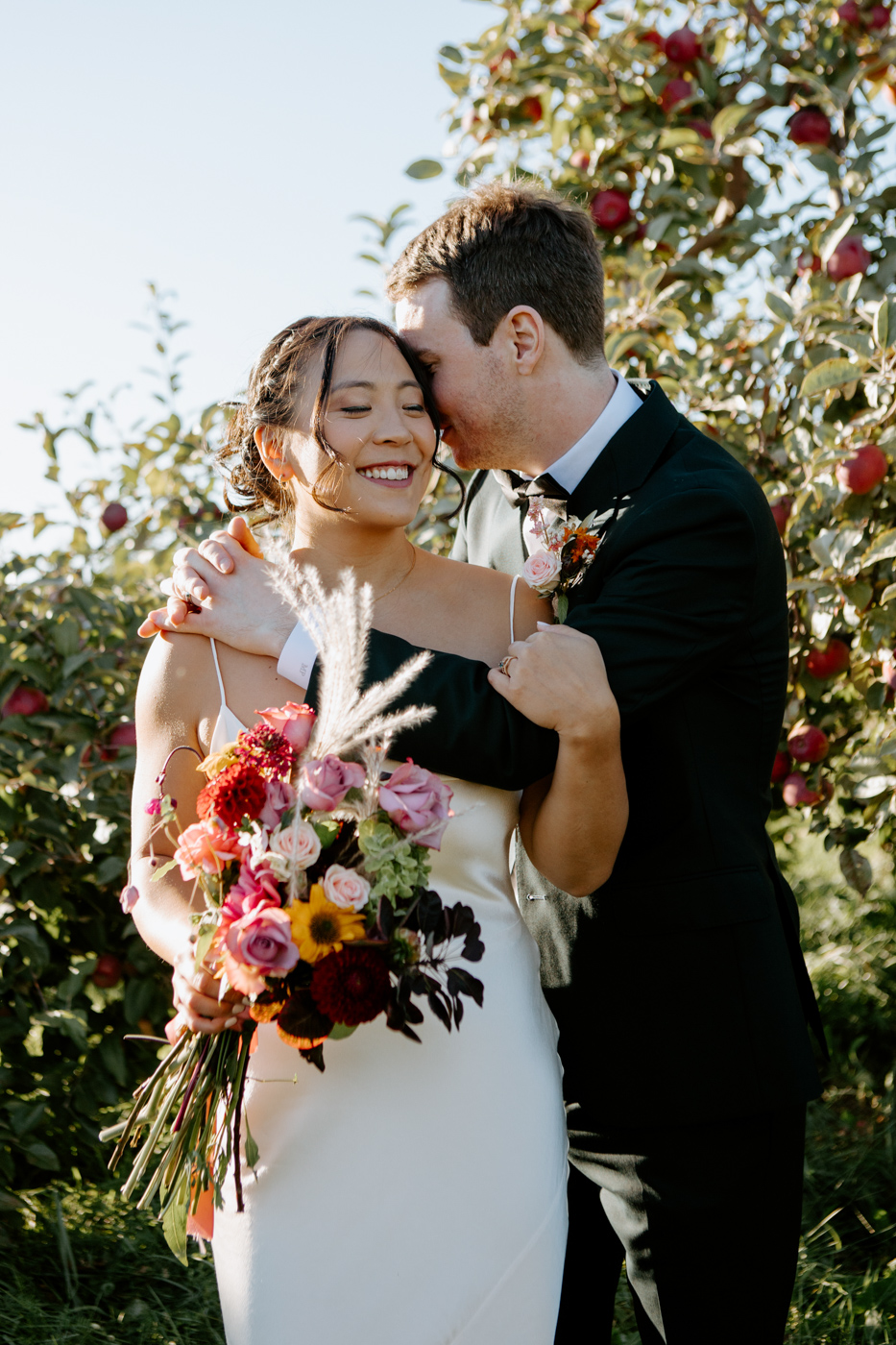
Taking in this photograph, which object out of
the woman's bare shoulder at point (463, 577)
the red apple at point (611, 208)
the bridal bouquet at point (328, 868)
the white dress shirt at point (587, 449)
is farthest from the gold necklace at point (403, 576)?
the red apple at point (611, 208)

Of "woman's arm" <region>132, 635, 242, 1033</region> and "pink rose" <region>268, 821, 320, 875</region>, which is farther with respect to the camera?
"woman's arm" <region>132, 635, 242, 1033</region>

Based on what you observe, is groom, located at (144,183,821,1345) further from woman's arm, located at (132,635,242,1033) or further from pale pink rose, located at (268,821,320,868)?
pale pink rose, located at (268,821,320,868)

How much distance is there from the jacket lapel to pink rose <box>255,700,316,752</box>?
0.86 m

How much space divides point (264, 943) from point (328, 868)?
127 mm

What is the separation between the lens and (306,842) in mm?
1434

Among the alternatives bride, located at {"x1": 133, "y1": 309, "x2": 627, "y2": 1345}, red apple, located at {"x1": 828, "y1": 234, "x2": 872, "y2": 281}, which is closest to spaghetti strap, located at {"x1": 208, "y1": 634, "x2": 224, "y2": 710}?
bride, located at {"x1": 133, "y1": 309, "x2": 627, "y2": 1345}

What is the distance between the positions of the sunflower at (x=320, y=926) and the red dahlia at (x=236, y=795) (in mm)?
132

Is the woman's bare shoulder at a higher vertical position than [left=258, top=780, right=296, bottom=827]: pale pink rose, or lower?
higher

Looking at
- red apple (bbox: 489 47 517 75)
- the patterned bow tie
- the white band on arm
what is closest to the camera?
the white band on arm

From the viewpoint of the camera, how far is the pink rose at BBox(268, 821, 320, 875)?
143cm

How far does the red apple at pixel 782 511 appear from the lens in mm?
3053

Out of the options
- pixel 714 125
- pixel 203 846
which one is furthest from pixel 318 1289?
pixel 714 125

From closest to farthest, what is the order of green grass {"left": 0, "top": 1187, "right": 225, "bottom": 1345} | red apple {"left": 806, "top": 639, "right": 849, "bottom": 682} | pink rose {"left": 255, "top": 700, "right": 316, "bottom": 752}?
pink rose {"left": 255, "top": 700, "right": 316, "bottom": 752} < green grass {"left": 0, "top": 1187, "right": 225, "bottom": 1345} < red apple {"left": 806, "top": 639, "right": 849, "bottom": 682}

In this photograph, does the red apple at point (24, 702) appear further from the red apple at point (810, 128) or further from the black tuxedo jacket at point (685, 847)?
the red apple at point (810, 128)
